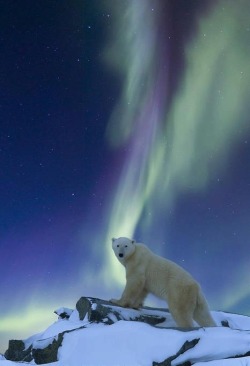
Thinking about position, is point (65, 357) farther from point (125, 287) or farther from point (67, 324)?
point (125, 287)

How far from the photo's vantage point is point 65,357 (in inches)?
340

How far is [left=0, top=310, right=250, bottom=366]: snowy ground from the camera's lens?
810 centimetres

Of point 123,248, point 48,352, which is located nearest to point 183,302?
point 123,248

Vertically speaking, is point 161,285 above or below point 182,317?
above

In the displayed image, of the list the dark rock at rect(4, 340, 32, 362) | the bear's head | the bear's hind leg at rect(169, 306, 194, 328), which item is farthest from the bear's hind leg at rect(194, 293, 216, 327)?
the dark rock at rect(4, 340, 32, 362)

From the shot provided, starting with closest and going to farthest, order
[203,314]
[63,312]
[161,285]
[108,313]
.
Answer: [108,313]
[203,314]
[161,285]
[63,312]

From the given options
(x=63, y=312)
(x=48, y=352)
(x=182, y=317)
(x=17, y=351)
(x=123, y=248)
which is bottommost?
(x=48, y=352)

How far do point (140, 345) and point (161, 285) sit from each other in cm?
318

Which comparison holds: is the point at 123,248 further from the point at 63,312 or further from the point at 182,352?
the point at 182,352

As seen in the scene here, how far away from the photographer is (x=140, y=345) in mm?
8336

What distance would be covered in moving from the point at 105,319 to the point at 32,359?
1.93 m

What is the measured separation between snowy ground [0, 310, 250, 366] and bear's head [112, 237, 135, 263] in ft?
11.1

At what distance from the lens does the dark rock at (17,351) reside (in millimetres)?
11023

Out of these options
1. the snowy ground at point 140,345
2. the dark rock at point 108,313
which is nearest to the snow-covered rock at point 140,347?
the snowy ground at point 140,345
